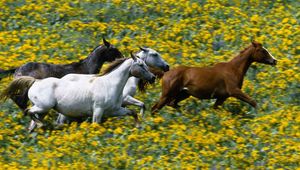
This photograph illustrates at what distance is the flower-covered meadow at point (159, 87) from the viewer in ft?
49.3

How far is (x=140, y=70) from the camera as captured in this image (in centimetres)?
1664

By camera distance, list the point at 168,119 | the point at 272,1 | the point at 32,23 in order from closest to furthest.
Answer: the point at 168,119, the point at 32,23, the point at 272,1

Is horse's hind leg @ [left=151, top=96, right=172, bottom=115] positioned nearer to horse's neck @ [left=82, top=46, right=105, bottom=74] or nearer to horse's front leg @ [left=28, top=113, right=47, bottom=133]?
horse's neck @ [left=82, top=46, right=105, bottom=74]

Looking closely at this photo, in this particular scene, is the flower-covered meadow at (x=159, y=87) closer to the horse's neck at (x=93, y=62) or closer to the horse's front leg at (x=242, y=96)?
the horse's front leg at (x=242, y=96)

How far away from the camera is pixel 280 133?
16141 mm

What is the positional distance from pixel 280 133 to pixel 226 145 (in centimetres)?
95

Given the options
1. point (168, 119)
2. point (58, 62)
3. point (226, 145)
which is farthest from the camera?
point (58, 62)

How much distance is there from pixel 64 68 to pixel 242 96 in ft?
10.5

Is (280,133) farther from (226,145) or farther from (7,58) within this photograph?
(7,58)

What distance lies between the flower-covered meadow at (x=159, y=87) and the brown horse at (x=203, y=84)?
8.6 inches

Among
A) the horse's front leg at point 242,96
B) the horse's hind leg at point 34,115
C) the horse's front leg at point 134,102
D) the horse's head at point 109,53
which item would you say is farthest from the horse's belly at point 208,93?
the horse's hind leg at point 34,115

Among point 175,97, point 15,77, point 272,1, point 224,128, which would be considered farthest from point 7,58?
point 272,1

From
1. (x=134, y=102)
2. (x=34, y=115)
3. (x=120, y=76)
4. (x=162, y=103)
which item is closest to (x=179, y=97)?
(x=162, y=103)

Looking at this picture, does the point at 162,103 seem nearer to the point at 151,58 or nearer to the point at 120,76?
the point at 151,58
